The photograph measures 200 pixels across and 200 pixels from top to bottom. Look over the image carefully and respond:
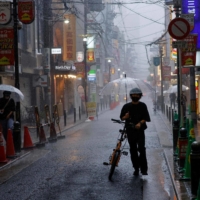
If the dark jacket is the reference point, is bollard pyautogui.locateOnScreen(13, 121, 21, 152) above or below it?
below

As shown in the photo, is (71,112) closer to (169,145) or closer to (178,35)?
(169,145)

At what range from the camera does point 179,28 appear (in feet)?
43.2

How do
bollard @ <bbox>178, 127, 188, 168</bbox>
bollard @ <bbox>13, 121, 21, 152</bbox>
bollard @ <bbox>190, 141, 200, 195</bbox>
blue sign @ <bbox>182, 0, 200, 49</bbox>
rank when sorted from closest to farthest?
bollard @ <bbox>190, 141, 200, 195</bbox> < bollard @ <bbox>178, 127, 188, 168</bbox> < bollard @ <bbox>13, 121, 21, 152</bbox> < blue sign @ <bbox>182, 0, 200, 49</bbox>

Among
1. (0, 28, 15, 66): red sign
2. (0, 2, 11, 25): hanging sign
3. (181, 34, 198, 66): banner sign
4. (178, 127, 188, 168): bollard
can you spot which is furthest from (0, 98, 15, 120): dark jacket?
(178, 127, 188, 168): bollard

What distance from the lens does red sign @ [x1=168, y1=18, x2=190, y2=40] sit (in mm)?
13039

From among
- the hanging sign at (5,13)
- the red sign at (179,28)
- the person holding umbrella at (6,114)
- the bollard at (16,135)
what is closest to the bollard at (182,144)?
the red sign at (179,28)

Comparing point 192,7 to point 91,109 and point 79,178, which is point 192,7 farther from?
point 79,178

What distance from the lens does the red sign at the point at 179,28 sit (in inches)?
513

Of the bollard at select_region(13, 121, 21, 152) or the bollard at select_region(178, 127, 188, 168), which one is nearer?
the bollard at select_region(178, 127, 188, 168)

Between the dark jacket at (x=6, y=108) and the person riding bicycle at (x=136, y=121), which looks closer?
the person riding bicycle at (x=136, y=121)

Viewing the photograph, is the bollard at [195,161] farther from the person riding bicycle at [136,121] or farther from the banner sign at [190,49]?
the banner sign at [190,49]

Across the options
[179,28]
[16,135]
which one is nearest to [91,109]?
[16,135]

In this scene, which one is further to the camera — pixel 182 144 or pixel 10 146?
pixel 10 146

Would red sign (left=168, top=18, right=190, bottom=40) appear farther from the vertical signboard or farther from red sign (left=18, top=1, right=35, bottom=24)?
the vertical signboard
